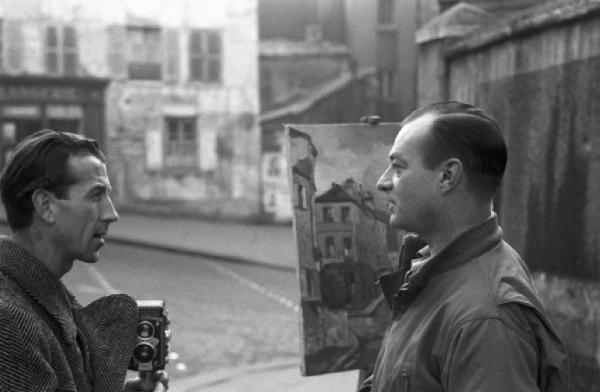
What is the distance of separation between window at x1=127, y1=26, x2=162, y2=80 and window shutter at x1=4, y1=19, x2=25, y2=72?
2.86 m

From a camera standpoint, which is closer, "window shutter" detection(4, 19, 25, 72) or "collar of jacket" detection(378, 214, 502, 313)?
"collar of jacket" detection(378, 214, 502, 313)

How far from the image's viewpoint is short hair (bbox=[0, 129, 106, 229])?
78.1 inches

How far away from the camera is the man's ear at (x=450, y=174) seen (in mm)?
1800

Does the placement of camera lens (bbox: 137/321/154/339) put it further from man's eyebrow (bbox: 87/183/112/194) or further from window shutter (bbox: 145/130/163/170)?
window shutter (bbox: 145/130/163/170)

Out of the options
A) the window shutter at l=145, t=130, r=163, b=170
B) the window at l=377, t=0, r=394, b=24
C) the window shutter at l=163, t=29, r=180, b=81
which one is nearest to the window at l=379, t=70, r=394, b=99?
the window at l=377, t=0, r=394, b=24

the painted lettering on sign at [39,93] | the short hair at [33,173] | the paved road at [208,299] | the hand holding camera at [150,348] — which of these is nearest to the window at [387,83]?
the painted lettering on sign at [39,93]

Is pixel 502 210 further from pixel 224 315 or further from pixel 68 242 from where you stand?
pixel 224 315

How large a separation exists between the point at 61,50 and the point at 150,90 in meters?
2.61

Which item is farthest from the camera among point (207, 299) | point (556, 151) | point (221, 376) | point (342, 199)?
point (207, 299)

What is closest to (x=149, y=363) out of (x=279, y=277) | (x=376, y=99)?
(x=279, y=277)

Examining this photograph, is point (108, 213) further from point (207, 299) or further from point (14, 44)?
point (14, 44)

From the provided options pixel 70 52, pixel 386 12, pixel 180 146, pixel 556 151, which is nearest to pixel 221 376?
pixel 556 151

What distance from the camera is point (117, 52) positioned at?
70.4 feet

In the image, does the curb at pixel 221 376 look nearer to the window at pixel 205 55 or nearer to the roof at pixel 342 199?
the roof at pixel 342 199
